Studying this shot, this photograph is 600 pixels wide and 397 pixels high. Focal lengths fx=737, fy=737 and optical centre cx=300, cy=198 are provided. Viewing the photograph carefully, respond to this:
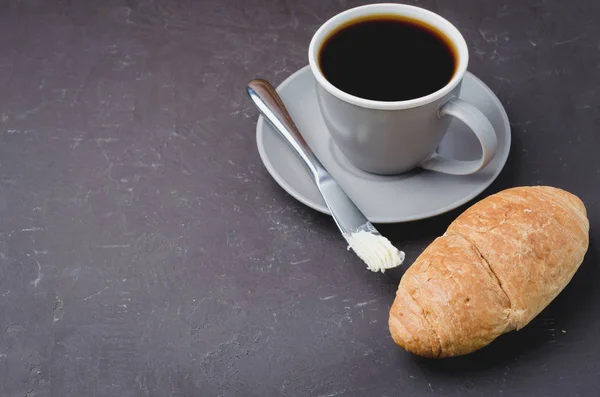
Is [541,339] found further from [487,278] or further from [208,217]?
[208,217]

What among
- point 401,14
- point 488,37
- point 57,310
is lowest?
point 57,310

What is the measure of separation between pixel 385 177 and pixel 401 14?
0.22m

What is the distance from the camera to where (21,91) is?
122 centimetres

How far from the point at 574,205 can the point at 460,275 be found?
19cm

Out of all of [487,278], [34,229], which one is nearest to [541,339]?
[487,278]

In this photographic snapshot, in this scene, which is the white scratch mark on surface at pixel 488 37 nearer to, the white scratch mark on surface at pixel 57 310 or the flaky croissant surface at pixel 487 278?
the flaky croissant surface at pixel 487 278

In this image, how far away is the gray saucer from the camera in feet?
3.14

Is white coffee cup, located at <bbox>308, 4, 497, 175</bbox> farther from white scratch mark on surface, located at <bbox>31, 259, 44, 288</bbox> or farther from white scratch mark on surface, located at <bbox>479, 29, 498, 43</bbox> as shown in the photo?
white scratch mark on surface, located at <bbox>31, 259, 44, 288</bbox>

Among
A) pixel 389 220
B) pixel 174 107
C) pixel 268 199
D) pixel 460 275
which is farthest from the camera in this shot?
pixel 174 107

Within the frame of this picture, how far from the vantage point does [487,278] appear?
812 millimetres

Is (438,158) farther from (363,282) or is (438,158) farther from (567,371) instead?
(567,371)

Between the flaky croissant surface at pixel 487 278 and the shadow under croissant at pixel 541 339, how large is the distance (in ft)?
0.13

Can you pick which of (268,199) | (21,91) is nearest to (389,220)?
(268,199)

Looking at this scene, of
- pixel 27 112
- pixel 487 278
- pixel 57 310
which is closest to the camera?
pixel 487 278
